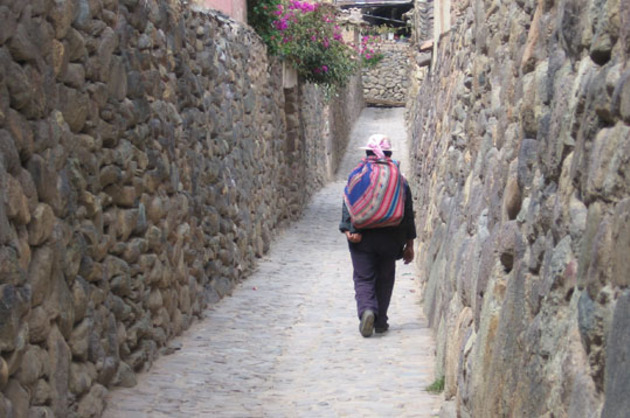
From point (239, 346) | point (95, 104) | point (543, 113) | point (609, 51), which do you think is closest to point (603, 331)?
point (609, 51)

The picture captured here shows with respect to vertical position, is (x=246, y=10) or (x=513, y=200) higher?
(x=246, y=10)


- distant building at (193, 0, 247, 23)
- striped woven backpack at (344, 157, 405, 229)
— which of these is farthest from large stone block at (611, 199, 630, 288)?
distant building at (193, 0, 247, 23)

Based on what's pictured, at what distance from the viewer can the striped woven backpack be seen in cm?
643

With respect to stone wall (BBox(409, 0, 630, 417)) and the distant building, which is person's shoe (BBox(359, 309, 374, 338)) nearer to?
stone wall (BBox(409, 0, 630, 417))

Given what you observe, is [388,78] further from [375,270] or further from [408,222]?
[375,270]

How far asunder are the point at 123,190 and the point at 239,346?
163 centimetres

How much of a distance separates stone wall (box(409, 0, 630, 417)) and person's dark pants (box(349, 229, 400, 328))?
86cm

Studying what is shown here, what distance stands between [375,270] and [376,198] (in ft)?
1.79

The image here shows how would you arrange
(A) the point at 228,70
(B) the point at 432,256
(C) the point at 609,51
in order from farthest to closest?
(A) the point at 228,70 → (B) the point at 432,256 → (C) the point at 609,51

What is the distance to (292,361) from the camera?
5863 mm

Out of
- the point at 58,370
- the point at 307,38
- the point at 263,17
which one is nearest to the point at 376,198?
the point at 58,370

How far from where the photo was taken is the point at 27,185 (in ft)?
11.8

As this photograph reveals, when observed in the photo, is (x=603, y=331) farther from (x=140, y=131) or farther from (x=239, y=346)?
(x=239, y=346)

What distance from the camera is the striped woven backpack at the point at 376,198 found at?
643 centimetres
